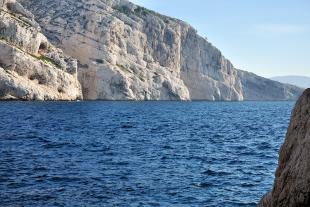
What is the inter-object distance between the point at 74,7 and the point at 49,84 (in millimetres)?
63642

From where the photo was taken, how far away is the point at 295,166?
10000mm

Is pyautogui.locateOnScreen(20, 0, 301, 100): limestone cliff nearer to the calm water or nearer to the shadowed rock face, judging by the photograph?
the calm water

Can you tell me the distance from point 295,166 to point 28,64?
11247cm

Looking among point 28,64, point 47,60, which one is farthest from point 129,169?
point 47,60

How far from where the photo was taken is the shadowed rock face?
941cm

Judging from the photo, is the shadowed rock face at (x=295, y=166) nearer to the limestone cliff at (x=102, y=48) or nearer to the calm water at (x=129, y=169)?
the calm water at (x=129, y=169)

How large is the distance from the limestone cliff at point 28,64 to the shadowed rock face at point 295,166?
102 metres

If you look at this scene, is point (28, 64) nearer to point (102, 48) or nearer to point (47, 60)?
point (47, 60)

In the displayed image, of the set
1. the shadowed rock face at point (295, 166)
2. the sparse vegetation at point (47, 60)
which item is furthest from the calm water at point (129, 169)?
the sparse vegetation at point (47, 60)

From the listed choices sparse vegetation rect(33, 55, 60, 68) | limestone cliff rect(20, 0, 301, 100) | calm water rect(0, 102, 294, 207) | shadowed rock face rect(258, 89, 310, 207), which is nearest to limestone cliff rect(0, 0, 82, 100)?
sparse vegetation rect(33, 55, 60, 68)

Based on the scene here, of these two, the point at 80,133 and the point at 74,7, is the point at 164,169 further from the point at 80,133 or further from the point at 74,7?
the point at 74,7

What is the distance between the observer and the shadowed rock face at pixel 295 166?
9.41 m

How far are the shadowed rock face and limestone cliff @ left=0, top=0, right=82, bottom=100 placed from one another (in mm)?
101927

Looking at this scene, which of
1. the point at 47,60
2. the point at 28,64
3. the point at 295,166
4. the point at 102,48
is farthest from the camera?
the point at 102,48
